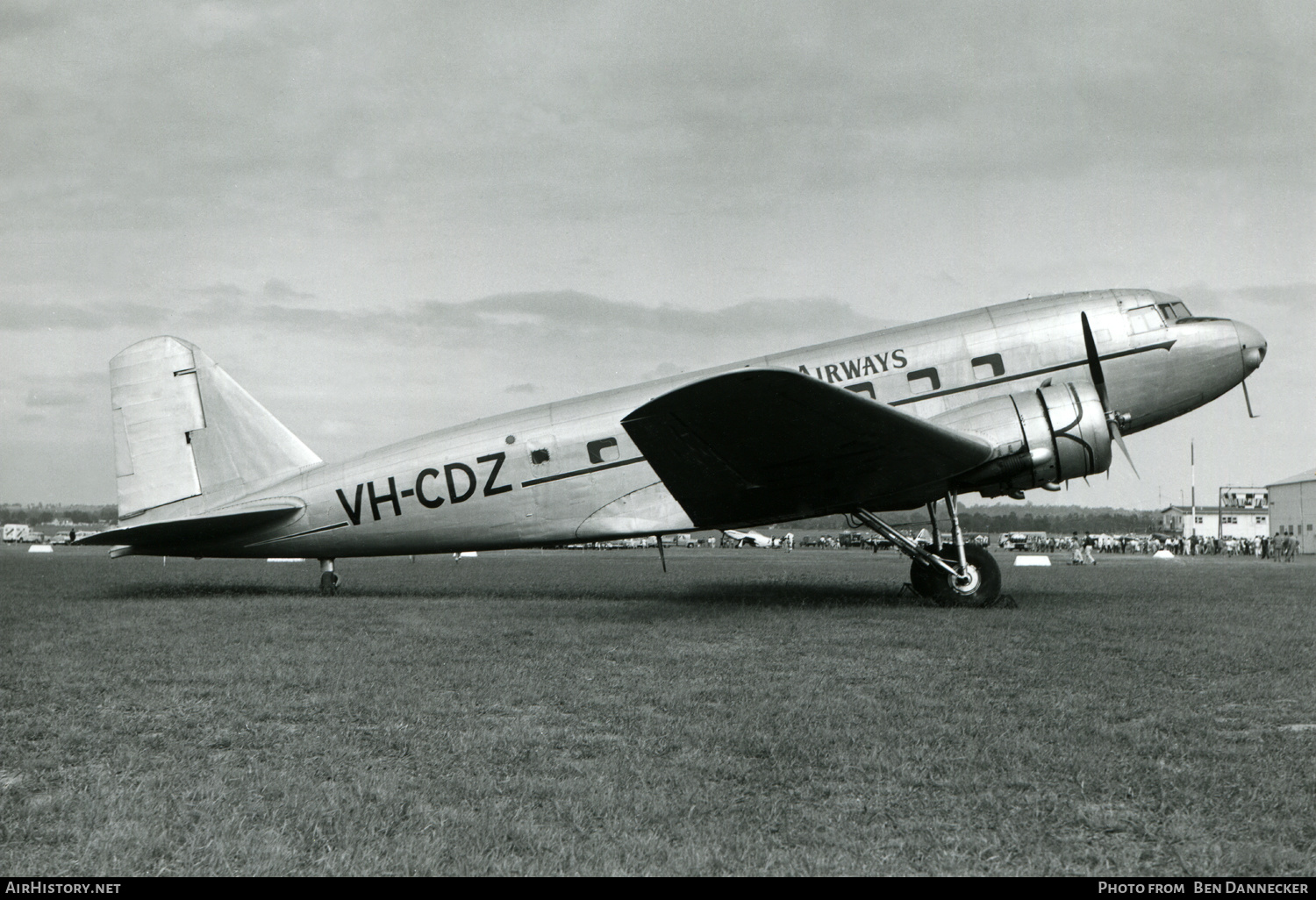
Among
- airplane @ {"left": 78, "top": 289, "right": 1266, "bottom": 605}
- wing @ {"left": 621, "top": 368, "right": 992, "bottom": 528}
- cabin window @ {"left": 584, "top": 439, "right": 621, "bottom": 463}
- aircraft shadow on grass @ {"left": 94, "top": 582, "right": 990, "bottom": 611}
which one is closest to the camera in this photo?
wing @ {"left": 621, "top": 368, "right": 992, "bottom": 528}

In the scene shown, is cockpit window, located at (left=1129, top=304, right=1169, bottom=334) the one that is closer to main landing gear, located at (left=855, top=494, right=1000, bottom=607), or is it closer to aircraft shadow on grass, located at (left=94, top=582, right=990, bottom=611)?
main landing gear, located at (left=855, top=494, right=1000, bottom=607)

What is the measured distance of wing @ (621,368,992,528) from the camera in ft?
28.2

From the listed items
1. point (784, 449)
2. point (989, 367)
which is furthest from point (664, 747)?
point (989, 367)

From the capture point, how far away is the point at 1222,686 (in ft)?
19.4

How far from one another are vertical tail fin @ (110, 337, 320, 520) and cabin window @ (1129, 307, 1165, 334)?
1096 cm

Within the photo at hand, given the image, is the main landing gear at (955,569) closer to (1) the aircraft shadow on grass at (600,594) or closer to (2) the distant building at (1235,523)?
(1) the aircraft shadow on grass at (600,594)

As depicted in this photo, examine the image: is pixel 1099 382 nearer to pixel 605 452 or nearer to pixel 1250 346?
pixel 1250 346

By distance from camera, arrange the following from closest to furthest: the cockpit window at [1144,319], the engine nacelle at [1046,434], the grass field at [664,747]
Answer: the grass field at [664,747] → the engine nacelle at [1046,434] → the cockpit window at [1144,319]

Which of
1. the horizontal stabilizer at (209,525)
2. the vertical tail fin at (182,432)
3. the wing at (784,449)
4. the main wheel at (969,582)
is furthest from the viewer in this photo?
the vertical tail fin at (182,432)

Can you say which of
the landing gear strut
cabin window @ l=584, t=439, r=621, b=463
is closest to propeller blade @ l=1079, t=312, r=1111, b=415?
cabin window @ l=584, t=439, r=621, b=463

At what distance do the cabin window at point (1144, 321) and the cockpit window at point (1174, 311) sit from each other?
0.16 metres

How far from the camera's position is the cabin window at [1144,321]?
11172 mm

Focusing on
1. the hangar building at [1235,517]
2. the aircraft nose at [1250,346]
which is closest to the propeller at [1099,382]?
the aircraft nose at [1250,346]
